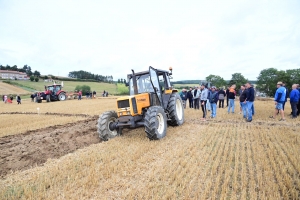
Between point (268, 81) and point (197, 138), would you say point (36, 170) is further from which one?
point (268, 81)

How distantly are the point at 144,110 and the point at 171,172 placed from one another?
2.76 meters

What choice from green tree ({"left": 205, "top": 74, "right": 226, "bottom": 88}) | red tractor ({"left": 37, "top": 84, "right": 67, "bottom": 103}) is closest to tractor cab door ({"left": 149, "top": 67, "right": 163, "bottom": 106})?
red tractor ({"left": 37, "top": 84, "right": 67, "bottom": 103})

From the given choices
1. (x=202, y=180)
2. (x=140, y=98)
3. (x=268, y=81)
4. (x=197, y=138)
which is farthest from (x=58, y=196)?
(x=268, y=81)

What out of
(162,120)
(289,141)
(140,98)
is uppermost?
(140,98)

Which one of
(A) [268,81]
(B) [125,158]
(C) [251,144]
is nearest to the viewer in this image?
(B) [125,158]

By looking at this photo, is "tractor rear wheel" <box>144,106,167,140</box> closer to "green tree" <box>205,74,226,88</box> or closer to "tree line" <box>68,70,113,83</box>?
"green tree" <box>205,74,226,88</box>

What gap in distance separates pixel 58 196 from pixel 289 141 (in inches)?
232

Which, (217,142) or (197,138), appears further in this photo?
(197,138)

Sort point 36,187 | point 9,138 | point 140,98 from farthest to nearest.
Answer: point 9,138
point 140,98
point 36,187

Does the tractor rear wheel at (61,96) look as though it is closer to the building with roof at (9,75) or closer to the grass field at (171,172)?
the grass field at (171,172)

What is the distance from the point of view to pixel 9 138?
22.5 feet

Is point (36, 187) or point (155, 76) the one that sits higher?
point (155, 76)

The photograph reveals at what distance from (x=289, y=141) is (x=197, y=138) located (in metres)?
2.54

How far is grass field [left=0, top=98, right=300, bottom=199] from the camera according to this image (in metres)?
2.87
